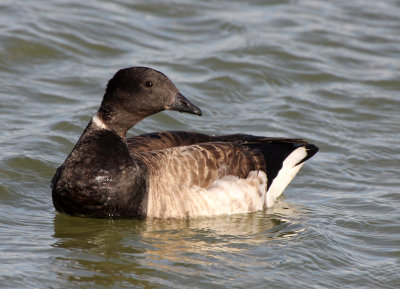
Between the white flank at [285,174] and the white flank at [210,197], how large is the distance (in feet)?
0.56

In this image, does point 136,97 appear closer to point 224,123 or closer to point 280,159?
point 280,159

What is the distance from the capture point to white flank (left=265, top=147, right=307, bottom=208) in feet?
36.6

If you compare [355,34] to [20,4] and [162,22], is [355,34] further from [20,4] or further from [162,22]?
[20,4]

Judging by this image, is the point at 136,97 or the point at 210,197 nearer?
the point at 136,97

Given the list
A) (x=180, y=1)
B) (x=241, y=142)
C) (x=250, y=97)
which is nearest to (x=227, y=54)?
(x=250, y=97)

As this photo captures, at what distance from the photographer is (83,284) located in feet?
25.6

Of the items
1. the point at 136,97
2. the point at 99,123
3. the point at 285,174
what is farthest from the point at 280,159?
the point at 99,123

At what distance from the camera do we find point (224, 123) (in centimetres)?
1413

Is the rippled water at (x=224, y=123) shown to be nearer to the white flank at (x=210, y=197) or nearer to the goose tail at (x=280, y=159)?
the white flank at (x=210, y=197)

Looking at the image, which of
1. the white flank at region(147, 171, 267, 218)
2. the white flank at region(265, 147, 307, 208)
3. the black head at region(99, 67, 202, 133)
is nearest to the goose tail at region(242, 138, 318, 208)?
the white flank at region(265, 147, 307, 208)

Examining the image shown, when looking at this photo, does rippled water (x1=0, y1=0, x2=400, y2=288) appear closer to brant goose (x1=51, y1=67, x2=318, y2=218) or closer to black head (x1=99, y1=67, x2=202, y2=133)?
brant goose (x1=51, y1=67, x2=318, y2=218)

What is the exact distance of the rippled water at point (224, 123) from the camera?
8547 mm

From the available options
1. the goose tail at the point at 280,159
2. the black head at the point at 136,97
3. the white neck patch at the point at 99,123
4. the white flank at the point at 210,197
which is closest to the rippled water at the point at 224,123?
the white flank at the point at 210,197

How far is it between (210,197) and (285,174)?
1676mm
